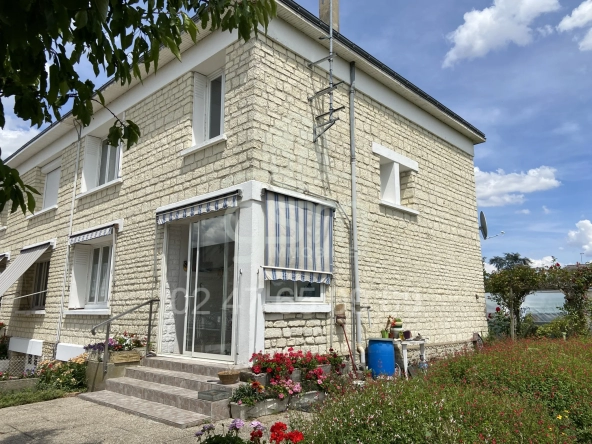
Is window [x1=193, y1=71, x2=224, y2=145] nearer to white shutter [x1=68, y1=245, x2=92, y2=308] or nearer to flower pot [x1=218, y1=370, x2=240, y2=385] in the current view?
flower pot [x1=218, y1=370, x2=240, y2=385]

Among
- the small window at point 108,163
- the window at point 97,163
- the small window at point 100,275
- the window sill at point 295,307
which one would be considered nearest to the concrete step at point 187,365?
the window sill at point 295,307

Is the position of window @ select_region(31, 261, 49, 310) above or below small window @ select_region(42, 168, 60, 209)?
below

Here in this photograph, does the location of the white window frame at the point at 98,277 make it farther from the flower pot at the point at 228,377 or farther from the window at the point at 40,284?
the flower pot at the point at 228,377

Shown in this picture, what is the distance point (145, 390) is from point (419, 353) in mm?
6039

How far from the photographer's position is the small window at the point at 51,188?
14162mm

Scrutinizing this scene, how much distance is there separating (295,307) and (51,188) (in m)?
10.7

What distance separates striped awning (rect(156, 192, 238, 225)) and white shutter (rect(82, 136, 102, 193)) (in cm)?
445

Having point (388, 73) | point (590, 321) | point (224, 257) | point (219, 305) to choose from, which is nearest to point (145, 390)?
point (219, 305)

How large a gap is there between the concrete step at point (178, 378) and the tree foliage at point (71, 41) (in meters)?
4.22

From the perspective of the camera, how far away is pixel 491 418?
4.06 meters

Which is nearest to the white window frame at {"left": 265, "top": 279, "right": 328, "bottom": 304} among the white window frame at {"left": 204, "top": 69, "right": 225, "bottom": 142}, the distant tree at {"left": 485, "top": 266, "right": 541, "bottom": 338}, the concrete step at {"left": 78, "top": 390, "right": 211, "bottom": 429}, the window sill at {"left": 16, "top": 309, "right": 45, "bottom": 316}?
the concrete step at {"left": 78, "top": 390, "right": 211, "bottom": 429}

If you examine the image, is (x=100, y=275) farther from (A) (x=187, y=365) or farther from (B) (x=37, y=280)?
(A) (x=187, y=365)

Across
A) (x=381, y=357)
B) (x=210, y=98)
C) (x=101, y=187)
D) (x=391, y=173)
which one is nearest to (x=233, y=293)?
(x=381, y=357)

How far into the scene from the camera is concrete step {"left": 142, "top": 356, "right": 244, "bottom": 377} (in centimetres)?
693
